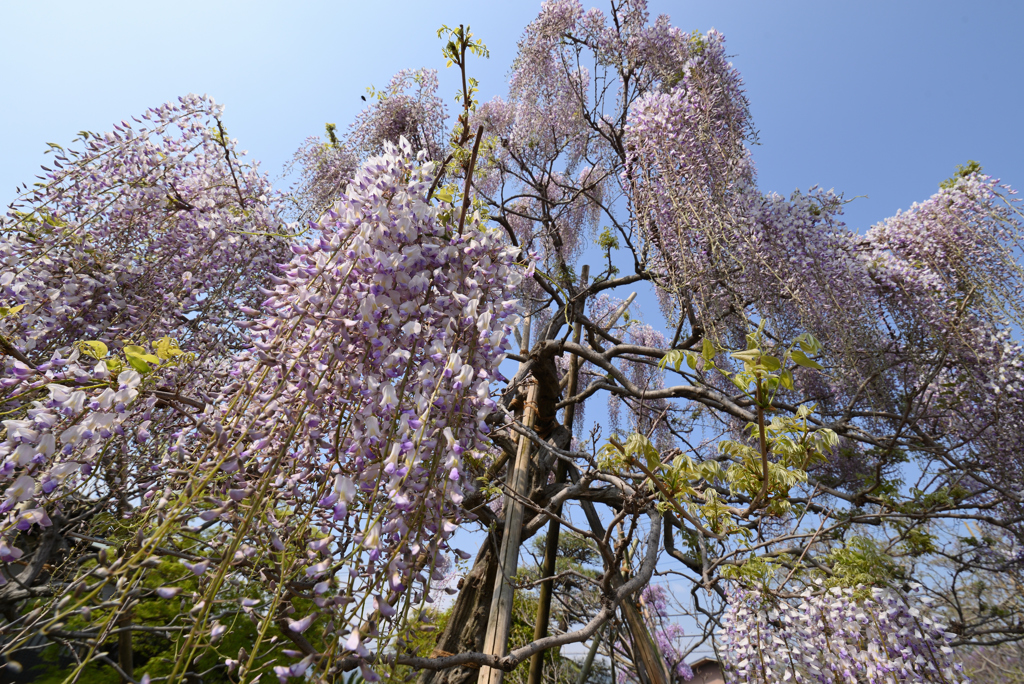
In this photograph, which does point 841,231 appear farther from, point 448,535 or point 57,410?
point 57,410

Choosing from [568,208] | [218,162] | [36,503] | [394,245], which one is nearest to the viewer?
[36,503]

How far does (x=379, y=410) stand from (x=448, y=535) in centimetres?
26

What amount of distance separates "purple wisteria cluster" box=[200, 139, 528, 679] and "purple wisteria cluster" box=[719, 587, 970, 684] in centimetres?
188

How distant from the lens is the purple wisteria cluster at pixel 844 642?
73.0 inches

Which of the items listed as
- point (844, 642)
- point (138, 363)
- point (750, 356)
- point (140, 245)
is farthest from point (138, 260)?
point (844, 642)

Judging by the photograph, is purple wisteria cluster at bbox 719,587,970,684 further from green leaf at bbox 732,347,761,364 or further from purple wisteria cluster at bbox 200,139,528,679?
purple wisteria cluster at bbox 200,139,528,679

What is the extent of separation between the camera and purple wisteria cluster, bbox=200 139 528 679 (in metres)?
0.75

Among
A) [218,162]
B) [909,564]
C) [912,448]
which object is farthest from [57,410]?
[909,564]

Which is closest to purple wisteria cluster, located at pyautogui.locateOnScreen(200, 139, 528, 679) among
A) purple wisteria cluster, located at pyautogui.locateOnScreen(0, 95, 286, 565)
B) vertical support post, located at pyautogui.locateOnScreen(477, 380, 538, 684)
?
purple wisteria cluster, located at pyautogui.locateOnScreen(0, 95, 286, 565)

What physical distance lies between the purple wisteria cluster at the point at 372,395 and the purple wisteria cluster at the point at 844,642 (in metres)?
1.88

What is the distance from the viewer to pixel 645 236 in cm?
283

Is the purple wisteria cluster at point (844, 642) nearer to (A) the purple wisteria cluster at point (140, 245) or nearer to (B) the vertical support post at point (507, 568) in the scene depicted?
(B) the vertical support post at point (507, 568)

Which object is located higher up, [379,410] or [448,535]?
[379,410]

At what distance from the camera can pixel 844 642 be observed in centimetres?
194
